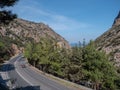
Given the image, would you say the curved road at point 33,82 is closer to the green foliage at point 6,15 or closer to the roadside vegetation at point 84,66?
the roadside vegetation at point 84,66

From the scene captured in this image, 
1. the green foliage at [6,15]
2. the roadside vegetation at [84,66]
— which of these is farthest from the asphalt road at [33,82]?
the green foliage at [6,15]

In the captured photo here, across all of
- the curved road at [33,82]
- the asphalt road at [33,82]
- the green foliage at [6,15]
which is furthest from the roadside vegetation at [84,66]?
the green foliage at [6,15]

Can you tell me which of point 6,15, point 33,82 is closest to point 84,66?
point 33,82

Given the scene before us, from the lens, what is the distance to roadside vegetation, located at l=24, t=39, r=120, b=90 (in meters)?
55.5

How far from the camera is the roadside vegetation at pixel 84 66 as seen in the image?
55.5 meters

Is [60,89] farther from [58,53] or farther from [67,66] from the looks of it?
[58,53]

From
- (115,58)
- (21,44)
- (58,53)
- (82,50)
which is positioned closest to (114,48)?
(115,58)

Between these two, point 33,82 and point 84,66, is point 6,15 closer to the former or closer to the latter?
point 33,82

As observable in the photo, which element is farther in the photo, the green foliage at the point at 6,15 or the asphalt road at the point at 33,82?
the asphalt road at the point at 33,82

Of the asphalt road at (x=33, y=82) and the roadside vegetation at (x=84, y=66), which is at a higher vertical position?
the roadside vegetation at (x=84, y=66)

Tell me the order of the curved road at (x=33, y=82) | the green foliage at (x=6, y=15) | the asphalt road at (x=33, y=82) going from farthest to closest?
the asphalt road at (x=33, y=82) → the curved road at (x=33, y=82) → the green foliage at (x=6, y=15)

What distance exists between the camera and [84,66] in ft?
192

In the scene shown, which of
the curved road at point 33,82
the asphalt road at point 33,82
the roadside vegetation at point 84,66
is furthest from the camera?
the roadside vegetation at point 84,66

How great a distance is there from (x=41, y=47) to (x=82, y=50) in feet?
87.0
